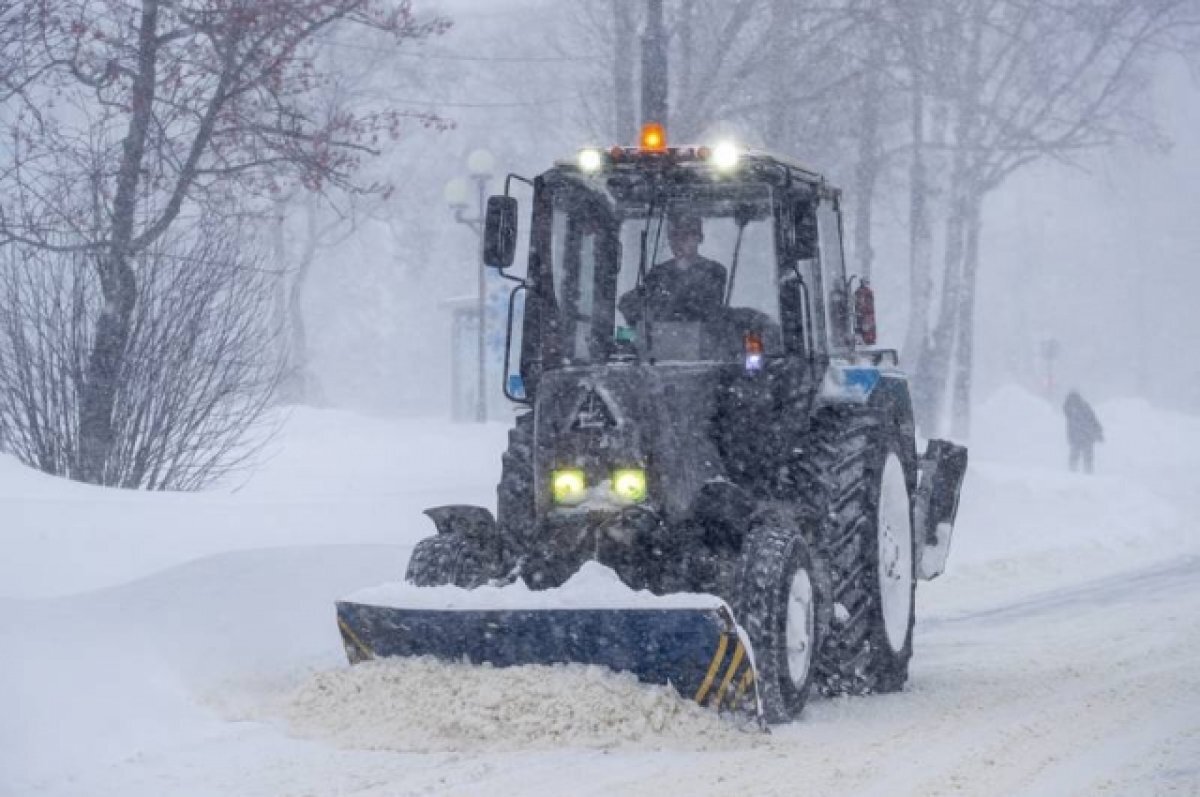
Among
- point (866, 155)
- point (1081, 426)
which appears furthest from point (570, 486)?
point (1081, 426)

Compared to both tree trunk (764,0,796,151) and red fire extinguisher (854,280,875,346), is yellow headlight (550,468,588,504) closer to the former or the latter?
red fire extinguisher (854,280,875,346)

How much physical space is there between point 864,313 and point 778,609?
229 cm

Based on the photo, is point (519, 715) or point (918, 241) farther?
point (918, 241)

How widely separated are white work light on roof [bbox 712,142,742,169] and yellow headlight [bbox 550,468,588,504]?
165 cm

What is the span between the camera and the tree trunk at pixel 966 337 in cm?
3372

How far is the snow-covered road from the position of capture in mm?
6078

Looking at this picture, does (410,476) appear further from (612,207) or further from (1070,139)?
(1070,139)

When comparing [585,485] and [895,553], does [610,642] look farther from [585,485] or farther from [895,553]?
[895,553]

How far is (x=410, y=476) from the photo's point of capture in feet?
55.3

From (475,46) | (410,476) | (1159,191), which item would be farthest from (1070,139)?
(1159,191)

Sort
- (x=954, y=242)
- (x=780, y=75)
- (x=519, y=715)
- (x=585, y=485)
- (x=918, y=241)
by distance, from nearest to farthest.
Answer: (x=519, y=715), (x=585, y=485), (x=780, y=75), (x=918, y=241), (x=954, y=242)

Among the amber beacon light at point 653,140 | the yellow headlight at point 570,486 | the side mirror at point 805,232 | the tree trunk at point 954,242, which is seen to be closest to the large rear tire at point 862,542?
the side mirror at point 805,232

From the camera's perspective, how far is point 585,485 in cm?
734

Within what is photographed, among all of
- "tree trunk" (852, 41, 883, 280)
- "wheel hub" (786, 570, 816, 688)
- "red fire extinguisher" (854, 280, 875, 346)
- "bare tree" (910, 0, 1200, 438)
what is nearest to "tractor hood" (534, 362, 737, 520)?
"wheel hub" (786, 570, 816, 688)
